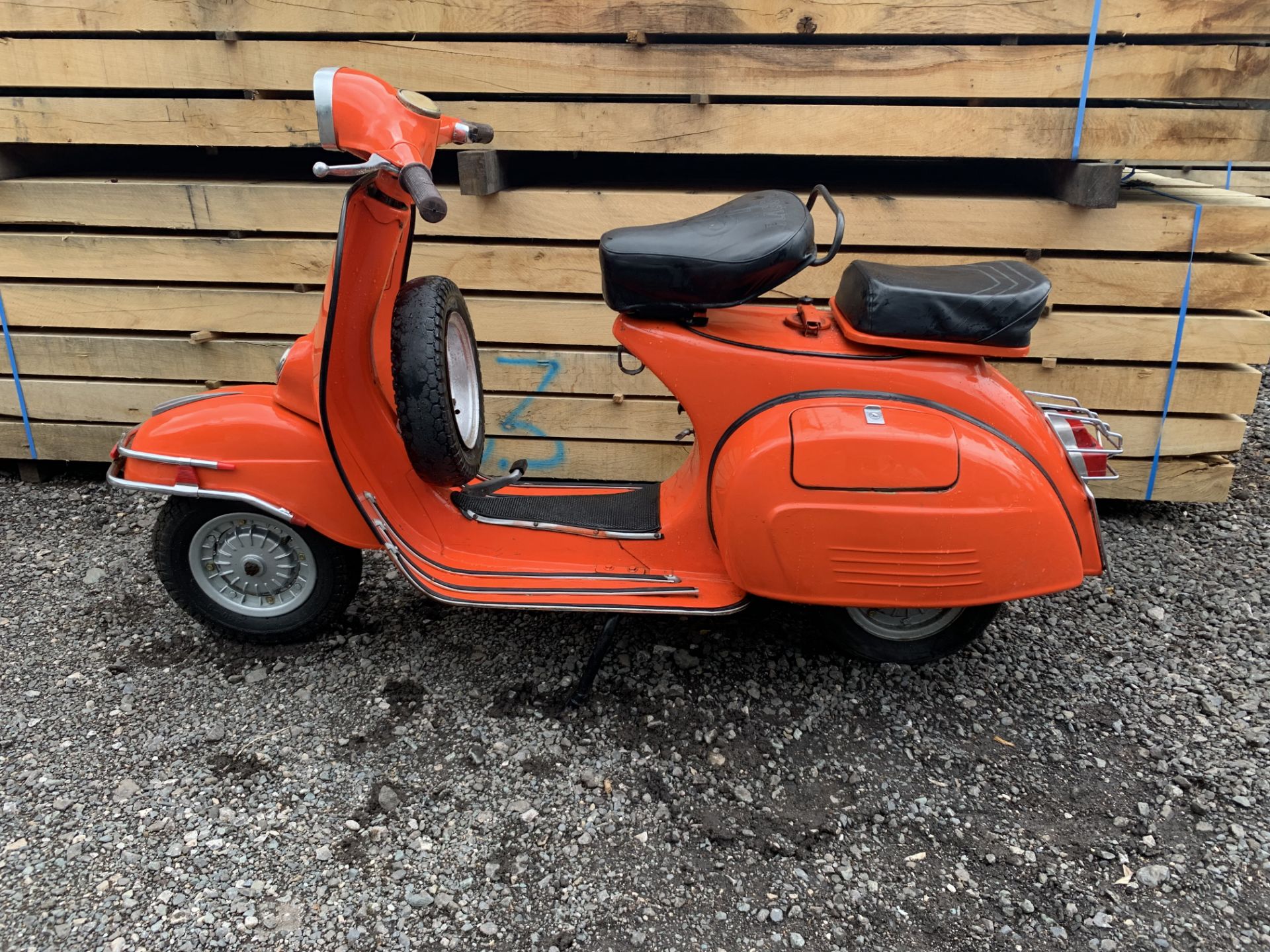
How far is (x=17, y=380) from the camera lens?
3.76 metres

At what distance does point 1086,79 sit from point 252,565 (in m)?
3.06

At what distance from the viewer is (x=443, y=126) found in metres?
2.36

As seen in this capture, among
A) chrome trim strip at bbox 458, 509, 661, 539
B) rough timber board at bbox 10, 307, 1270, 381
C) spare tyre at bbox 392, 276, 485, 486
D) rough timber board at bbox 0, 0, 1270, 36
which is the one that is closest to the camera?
spare tyre at bbox 392, 276, 485, 486

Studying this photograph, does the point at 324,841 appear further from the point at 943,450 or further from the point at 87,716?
the point at 943,450

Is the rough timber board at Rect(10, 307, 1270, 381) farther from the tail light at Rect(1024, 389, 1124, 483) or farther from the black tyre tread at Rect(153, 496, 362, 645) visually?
the black tyre tread at Rect(153, 496, 362, 645)

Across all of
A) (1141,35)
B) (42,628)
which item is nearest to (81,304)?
(42,628)

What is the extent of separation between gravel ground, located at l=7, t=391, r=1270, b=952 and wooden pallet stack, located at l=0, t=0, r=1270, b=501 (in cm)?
92

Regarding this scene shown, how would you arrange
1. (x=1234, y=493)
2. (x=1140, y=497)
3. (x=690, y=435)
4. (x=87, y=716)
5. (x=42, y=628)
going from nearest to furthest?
(x=87, y=716) < (x=42, y=628) < (x=690, y=435) < (x=1140, y=497) < (x=1234, y=493)

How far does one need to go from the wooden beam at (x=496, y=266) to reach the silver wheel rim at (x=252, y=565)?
48.1 inches

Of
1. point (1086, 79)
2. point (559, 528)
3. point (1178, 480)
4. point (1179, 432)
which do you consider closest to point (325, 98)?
point (559, 528)

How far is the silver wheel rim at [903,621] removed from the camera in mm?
2598

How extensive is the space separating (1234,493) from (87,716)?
4372 mm

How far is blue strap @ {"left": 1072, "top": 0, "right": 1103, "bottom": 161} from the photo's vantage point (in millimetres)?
2854

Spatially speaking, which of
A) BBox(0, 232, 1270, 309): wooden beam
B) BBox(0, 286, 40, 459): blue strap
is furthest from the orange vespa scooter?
BBox(0, 286, 40, 459): blue strap
